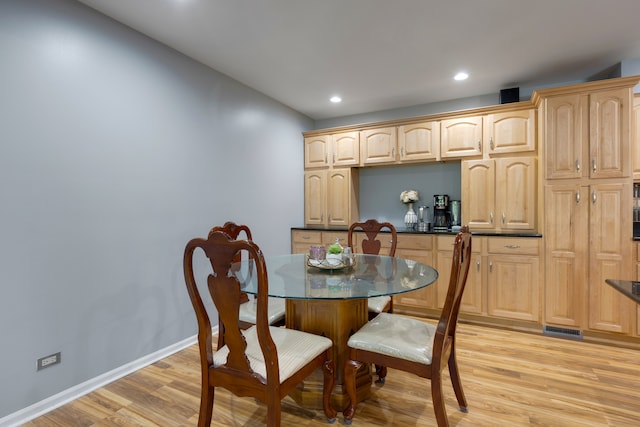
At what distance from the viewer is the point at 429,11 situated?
2201 mm

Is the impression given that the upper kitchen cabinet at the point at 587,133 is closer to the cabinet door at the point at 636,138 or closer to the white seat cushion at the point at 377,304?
the cabinet door at the point at 636,138

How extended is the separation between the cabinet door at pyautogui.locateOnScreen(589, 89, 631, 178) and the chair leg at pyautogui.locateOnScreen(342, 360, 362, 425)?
9.09ft

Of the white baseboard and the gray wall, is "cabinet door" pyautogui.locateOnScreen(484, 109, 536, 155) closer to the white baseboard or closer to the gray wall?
the gray wall

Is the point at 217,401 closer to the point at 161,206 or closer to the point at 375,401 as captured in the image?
the point at 375,401

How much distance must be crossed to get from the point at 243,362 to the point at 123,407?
1.15 meters

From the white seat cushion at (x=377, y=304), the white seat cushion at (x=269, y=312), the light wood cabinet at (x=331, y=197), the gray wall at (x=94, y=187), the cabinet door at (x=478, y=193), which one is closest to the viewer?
the gray wall at (x=94, y=187)

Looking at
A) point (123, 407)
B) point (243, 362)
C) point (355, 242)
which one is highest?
point (355, 242)

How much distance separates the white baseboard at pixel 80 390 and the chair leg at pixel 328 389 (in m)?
1.54

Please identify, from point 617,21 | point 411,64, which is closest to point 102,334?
point 411,64

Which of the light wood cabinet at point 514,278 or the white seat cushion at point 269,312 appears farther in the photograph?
the light wood cabinet at point 514,278

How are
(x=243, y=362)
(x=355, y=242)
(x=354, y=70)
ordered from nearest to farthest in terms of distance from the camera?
(x=243, y=362) → (x=354, y=70) → (x=355, y=242)

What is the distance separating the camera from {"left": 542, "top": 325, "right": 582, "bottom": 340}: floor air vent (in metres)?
2.96

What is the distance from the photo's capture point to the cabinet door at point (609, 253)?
279 cm

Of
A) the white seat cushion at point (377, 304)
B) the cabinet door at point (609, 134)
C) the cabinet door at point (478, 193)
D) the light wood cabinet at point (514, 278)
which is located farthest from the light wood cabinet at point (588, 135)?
the white seat cushion at point (377, 304)
